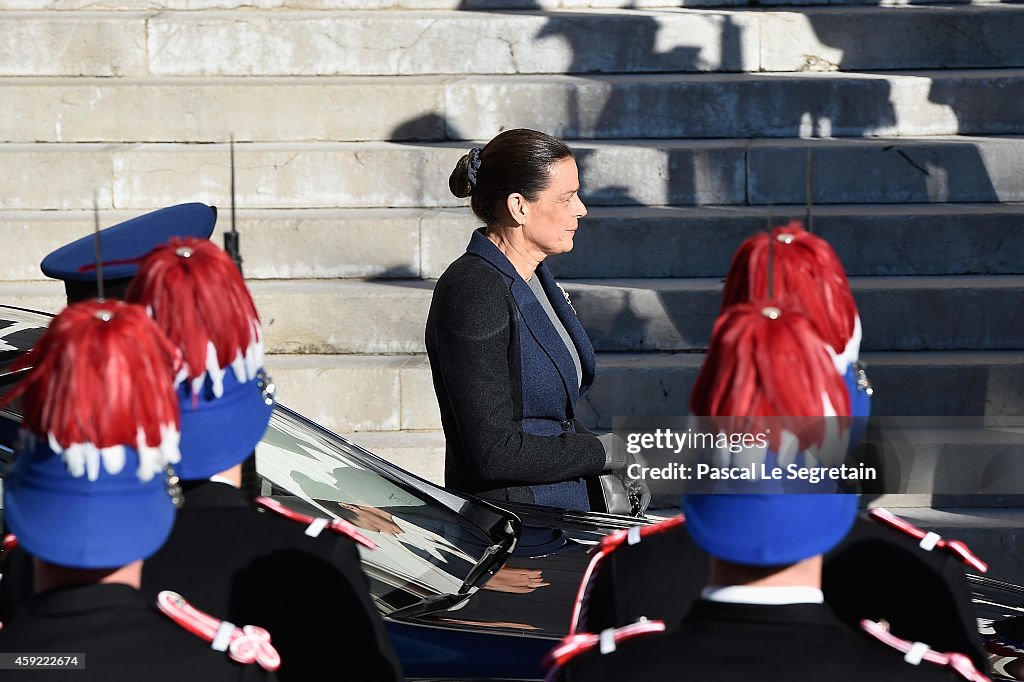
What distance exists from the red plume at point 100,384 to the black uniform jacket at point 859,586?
0.73 metres

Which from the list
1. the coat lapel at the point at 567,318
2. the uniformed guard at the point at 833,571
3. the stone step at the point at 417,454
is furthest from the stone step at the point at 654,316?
the uniformed guard at the point at 833,571

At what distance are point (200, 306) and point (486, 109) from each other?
5498mm

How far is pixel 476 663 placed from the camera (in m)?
2.71

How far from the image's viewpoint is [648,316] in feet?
20.9

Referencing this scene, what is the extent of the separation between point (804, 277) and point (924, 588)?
0.51 meters

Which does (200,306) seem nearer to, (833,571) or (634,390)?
(833,571)

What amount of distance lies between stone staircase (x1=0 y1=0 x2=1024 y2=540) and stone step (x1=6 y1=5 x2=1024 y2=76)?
12mm

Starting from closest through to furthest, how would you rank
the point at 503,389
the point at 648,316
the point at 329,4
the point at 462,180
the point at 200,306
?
1. the point at 200,306
2. the point at 503,389
3. the point at 462,180
4. the point at 648,316
5. the point at 329,4

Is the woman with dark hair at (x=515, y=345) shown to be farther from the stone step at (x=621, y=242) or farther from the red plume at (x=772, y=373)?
the stone step at (x=621, y=242)

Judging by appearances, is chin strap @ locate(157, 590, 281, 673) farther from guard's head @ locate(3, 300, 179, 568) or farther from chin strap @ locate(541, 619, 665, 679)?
chin strap @ locate(541, 619, 665, 679)

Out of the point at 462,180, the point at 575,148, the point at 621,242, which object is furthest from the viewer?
the point at 575,148

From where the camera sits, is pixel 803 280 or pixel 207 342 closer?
pixel 803 280

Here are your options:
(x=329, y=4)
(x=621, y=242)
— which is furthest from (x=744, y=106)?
(x=329, y=4)

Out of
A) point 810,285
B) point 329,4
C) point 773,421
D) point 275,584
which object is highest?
point 329,4
